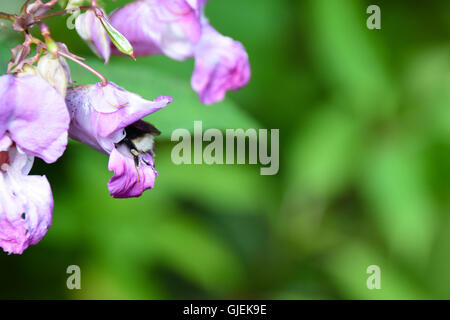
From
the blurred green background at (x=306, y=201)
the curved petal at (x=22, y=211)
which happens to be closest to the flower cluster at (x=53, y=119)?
the curved petal at (x=22, y=211)

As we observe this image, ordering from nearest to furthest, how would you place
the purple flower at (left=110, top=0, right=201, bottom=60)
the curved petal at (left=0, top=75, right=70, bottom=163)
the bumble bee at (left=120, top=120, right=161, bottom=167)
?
1. the curved petal at (left=0, top=75, right=70, bottom=163)
2. the bumble bee at (left=120, top=120, right=161, bottom=167)
3. the purple flower at (left=110, top=0, right=201, bottom=60)

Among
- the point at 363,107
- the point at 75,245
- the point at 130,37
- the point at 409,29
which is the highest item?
the point at 409,29


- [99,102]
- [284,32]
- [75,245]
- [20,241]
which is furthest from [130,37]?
[284,32]

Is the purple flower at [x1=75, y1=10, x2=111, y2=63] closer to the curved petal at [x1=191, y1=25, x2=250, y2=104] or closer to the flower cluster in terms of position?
the flower cluster

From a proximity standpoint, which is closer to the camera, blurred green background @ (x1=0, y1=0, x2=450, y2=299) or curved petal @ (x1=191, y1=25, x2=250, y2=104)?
curved petal @ (x1=191, y1=25, x2=250, y2=104)

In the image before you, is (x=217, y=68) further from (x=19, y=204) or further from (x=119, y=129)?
(x=19, y=204)

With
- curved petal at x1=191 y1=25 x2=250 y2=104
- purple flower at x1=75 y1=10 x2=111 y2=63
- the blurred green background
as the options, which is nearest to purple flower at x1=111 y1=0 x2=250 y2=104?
curved petal at x1=191 y1=25 x2=250 y2=104
